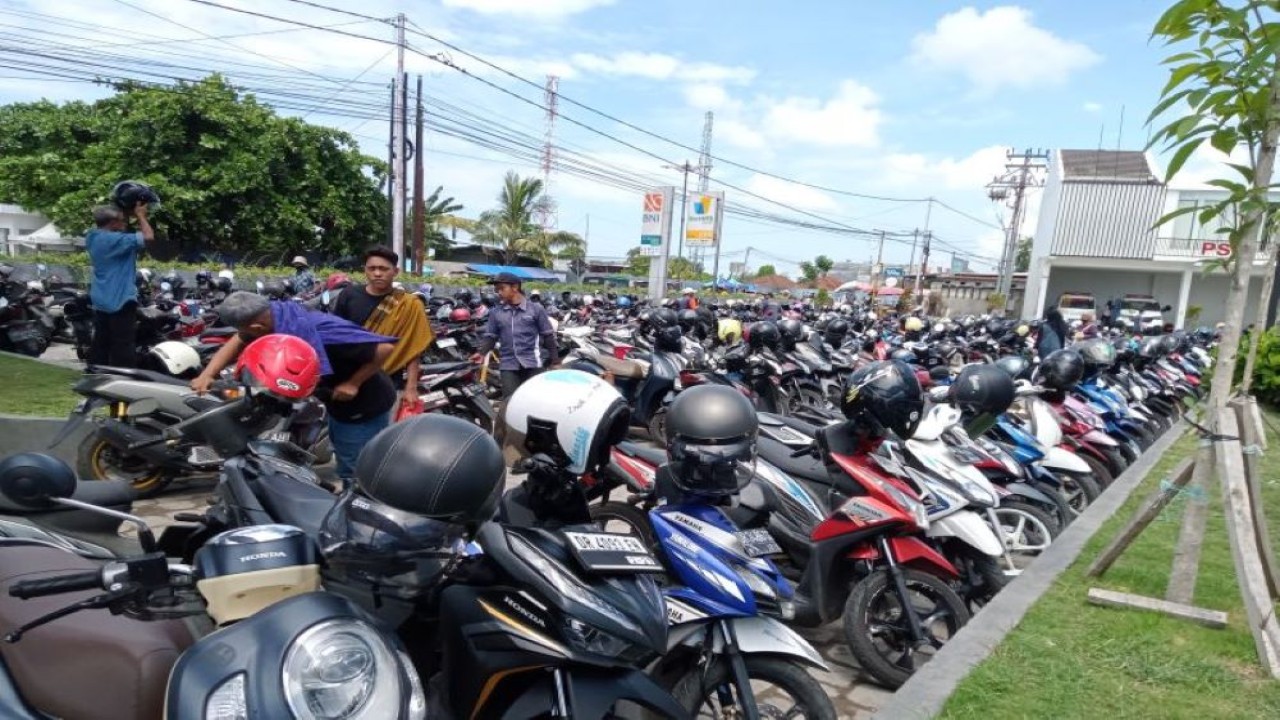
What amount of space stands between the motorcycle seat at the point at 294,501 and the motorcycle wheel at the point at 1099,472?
5.49 metres

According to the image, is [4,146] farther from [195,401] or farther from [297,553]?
[297,553]

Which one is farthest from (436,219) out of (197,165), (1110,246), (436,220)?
(1110,246)

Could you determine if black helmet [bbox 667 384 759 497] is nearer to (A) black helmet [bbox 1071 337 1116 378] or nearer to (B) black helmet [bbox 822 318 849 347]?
(A) black helmet [bbox 1071 337 1116 378]

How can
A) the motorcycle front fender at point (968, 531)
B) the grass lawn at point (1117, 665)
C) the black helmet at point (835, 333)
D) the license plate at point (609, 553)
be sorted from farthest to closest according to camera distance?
the black helmet at point (835, 333) → the motorcycle front fender at point (968, 531) → the grass lawn at point (1117, 665) → the license plate at point (609, 553)

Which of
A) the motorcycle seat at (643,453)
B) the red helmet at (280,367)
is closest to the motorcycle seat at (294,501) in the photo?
the red helmet at (280,367)

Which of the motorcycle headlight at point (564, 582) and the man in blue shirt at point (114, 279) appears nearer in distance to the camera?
the motorcycle headlight at point (564, 582)

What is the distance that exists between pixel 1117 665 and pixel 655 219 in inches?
977

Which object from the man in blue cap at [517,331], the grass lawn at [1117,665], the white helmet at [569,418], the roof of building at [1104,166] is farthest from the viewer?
the roof of building at [1104,166]

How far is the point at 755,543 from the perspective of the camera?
2688mm

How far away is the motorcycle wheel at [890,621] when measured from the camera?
123 inches

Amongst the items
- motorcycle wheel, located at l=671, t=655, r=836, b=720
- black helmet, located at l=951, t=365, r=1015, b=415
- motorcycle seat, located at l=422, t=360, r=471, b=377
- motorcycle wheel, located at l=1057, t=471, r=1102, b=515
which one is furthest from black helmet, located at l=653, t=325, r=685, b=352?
motorcycle wheel, located at l=671, t=655, r=836, b=720

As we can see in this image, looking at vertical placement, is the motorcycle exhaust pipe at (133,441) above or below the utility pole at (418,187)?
below

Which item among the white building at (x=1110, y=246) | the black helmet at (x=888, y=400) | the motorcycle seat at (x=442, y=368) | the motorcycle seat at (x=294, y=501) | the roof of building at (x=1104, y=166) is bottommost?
the motorcycle seat at (x=442, y=368)

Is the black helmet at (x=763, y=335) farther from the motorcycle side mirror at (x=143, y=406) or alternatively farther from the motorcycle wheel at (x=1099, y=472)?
the motorcycle side mirror at (x=143, y=406)
